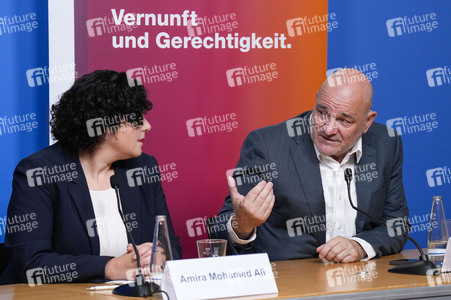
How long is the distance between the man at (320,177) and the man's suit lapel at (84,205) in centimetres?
54

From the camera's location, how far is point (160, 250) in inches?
75.3

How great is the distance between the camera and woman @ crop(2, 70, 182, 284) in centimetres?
243

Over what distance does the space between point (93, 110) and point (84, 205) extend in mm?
434

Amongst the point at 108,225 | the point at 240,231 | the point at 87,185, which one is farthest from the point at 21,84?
the point at 240,231

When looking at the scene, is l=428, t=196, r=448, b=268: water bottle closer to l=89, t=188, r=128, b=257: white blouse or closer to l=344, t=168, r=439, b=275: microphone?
l=344, t=168, r=439, b=275: microphone

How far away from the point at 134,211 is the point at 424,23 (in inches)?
95.1

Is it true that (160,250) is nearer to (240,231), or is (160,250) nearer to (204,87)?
(240,231)

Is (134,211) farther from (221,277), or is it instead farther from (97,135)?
(221,277)

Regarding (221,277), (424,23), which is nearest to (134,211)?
(221,277)

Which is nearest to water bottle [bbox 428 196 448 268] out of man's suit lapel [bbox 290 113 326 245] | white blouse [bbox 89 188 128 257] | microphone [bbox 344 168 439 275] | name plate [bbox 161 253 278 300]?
microphone [bbox 344 168 439 275]

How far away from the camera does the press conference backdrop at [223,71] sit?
3.33 m

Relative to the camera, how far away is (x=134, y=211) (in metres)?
2.76

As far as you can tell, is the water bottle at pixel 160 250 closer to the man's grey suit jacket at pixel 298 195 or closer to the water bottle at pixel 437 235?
the man's grey suit jacket at pixel 298 195

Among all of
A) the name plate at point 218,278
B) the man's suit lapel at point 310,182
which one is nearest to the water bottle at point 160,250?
the name plate at point 218,278
